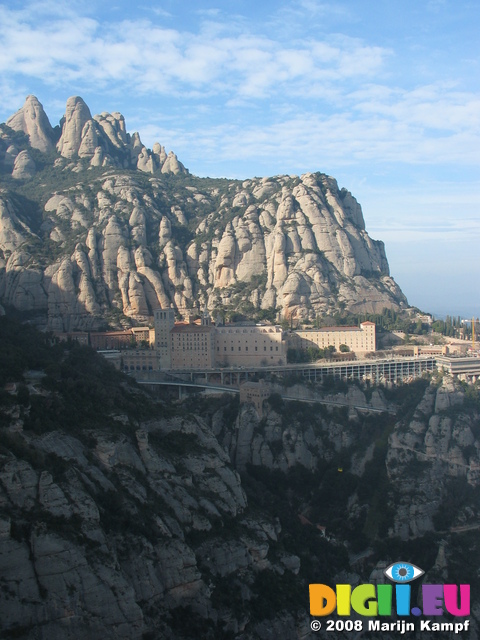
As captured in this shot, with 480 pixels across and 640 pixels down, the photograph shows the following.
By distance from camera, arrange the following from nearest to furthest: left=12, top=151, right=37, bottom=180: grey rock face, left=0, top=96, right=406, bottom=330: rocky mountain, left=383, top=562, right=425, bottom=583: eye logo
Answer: left=383, top=562, right=425, bottom=583: eye logo → left=0, top=96, right=406, bottom=330: rocky mountain → left=12, top=151, right=37, bottom=180: grey rock face

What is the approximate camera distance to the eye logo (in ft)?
211

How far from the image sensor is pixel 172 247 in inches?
5187

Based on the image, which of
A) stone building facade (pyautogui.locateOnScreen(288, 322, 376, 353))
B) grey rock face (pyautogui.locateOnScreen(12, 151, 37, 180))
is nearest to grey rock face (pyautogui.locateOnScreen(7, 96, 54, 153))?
grey rock face (pyautogui.locateOnScreen(12, 151, 37, 180))

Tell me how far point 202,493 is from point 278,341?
4336cm

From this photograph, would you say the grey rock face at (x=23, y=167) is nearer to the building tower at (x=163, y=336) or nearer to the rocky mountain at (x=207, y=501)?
the building tower at (x=163, y=336)

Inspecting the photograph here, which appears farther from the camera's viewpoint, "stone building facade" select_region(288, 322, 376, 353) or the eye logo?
"stone building facade" select_region(288, 322, 376, 353)

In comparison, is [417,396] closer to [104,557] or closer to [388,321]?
[388,321]

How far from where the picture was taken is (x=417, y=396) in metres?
92.1

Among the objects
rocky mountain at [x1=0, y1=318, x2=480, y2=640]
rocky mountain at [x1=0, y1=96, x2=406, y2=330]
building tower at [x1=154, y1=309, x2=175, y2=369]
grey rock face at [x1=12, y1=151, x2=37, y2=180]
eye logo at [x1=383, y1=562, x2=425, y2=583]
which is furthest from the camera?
grey rock face at [x1=12, y1=151, x2=37, y2=180]

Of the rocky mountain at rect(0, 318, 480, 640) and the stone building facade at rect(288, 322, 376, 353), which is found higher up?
the stone building facade at rect(288, 322, 376, 353)
